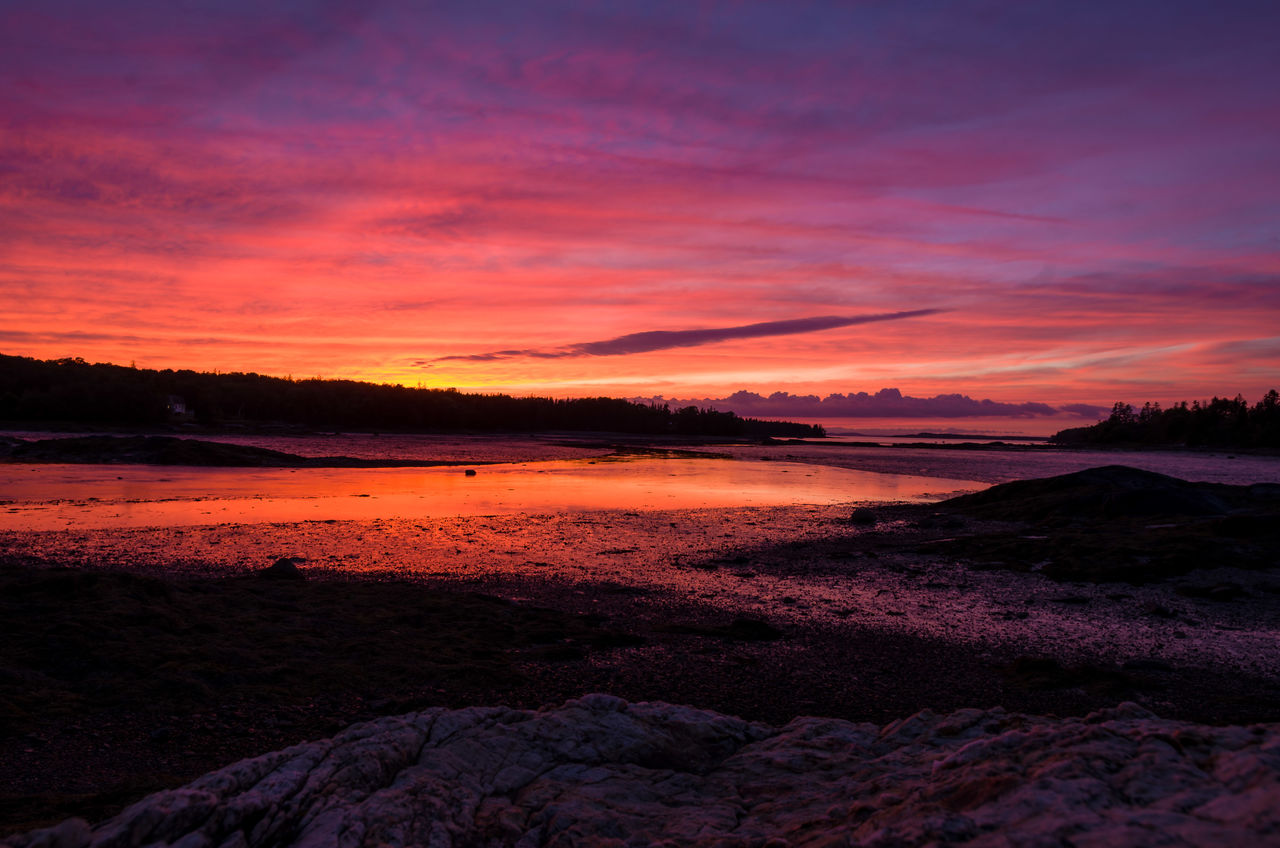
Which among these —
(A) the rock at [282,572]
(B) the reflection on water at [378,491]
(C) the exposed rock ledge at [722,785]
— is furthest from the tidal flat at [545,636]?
(B) the reflection on water at [378,491]

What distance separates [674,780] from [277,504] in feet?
67.9

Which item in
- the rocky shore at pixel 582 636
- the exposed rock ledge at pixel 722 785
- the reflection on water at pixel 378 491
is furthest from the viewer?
the reflection on water at pixel 378 491

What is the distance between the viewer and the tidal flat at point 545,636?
19.4 ft

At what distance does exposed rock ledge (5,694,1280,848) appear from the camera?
9.09 ft

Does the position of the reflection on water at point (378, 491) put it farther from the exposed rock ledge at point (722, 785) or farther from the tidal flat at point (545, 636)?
the exposed rock ledge at point (722, 785)

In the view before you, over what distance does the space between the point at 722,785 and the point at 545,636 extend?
4.87 meters

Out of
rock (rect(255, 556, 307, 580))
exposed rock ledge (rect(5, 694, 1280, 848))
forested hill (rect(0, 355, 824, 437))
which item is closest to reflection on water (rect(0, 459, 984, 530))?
rock (rect(255, 556, 307, 580))

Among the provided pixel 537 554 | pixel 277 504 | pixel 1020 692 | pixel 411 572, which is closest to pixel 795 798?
pixel 1020 692

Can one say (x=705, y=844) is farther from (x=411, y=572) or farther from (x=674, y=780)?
(x=411, y=572)

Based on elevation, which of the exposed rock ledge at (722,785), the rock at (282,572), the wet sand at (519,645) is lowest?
the wet sand at (519,645)

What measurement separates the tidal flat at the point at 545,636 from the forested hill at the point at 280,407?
72.5 meters

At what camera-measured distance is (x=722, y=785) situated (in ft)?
13.2

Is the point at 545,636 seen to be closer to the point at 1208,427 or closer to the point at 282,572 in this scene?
the point at 282,572

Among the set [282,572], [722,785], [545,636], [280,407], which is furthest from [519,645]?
[280,407]
